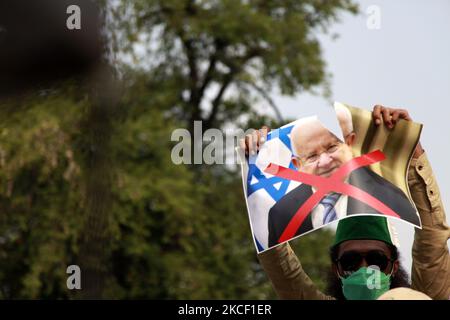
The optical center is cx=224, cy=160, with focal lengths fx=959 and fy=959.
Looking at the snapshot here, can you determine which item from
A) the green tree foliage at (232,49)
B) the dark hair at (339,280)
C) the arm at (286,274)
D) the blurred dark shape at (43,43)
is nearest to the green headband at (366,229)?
the dark hair at (339,280)

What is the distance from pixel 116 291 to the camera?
37.3 ft

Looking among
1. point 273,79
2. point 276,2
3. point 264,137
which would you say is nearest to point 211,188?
point 273,79

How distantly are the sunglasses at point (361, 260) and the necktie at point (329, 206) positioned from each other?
0.85 ft

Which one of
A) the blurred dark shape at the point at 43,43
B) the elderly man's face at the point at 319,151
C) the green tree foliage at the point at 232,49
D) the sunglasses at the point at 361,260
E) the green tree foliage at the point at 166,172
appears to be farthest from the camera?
the green tree foliage at the point at 232,49

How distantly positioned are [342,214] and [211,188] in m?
10.5

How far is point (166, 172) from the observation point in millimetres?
12266

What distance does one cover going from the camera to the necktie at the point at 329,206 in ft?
8.10

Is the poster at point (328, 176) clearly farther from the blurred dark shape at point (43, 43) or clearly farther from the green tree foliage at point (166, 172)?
the green tree foliage at point (166, 172)

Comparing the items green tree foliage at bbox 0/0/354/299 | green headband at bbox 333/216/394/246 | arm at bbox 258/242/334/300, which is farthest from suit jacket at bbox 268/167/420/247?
green tree foliage at bbox 0/0/354/299

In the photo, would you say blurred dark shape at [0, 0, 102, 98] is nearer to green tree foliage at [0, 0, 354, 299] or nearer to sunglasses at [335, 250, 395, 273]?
green tree foliage at [0, 0, 354, 299]

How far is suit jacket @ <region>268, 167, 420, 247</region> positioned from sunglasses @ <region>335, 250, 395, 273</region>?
262mm

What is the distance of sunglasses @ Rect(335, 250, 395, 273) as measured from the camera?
268 cm

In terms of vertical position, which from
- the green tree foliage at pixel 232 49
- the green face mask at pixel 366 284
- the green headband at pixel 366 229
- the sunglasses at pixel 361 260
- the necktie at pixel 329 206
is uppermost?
the green tree foliage at pixel 232 49
